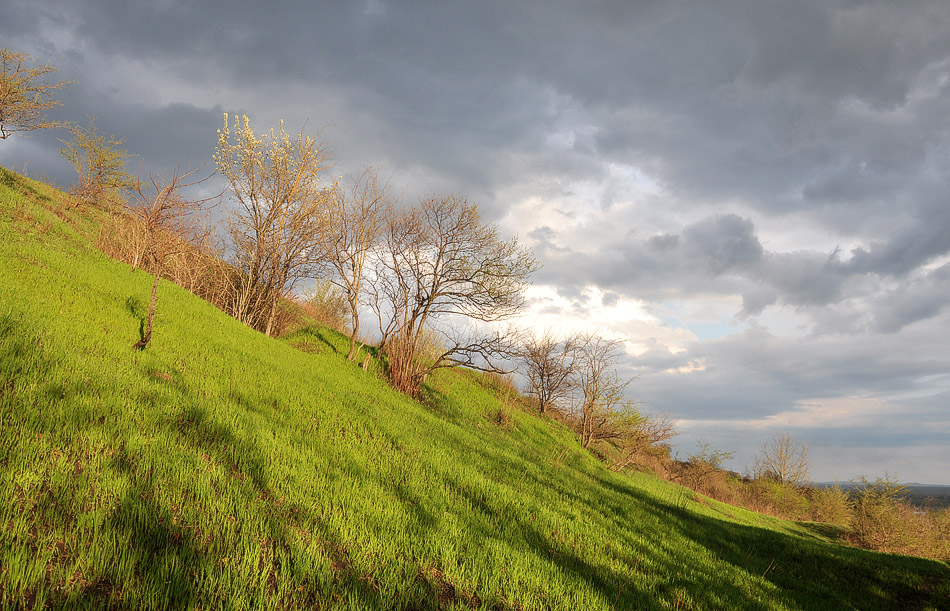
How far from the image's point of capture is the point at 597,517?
7332 mm

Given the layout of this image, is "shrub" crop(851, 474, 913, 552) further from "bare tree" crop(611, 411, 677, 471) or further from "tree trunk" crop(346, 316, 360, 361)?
"tree trunk" crop(346, 316, 360, 361)

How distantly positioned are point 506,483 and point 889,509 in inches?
1184

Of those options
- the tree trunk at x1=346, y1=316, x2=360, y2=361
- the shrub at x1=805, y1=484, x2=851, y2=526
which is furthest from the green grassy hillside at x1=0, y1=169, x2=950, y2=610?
the shrub at x1=805, y1=484, x2=851, y2=526

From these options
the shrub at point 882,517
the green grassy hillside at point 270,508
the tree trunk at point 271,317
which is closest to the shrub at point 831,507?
the shrub at point 882,517

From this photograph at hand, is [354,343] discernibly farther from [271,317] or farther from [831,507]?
[831,507]

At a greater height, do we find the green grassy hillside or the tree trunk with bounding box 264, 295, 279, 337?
the tree trunk with bounding box 264, 295, 279, 337

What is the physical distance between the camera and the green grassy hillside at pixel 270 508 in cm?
292

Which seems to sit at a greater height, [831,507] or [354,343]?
[354,343]

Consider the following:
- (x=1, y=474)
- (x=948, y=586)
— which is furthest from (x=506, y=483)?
(x=948, y=586)

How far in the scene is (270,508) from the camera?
402 cm

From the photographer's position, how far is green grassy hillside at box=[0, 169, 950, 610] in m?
2.92

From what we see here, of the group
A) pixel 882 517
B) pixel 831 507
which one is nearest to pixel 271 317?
pixel 882 517

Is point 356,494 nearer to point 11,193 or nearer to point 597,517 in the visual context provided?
point 597,517

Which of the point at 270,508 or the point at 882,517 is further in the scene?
the point at 882,517
